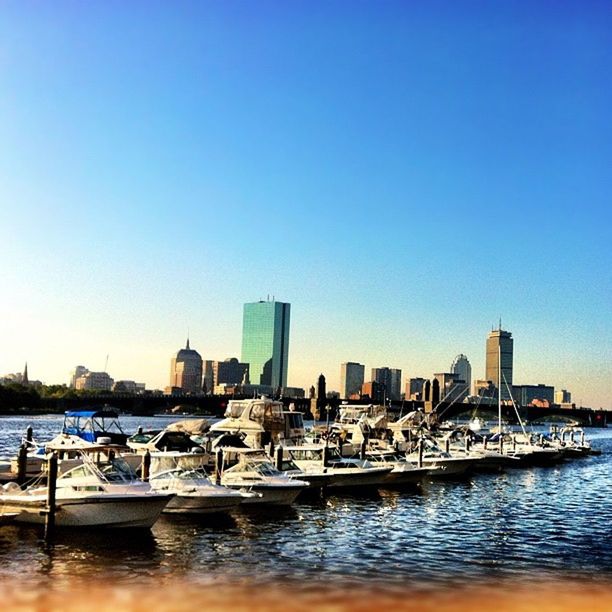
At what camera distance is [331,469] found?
6262 cm

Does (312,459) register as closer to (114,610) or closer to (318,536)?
(318,536)

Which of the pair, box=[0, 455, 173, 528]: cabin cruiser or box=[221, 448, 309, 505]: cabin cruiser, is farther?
box=[221, 448, 309, 505]: cabin cruiser

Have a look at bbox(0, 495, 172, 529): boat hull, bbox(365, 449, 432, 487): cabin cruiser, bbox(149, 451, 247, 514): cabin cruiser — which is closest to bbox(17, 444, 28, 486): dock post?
bbox(149, 451, 247, 514): cabin cruiser

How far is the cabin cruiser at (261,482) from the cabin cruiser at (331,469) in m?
6.76

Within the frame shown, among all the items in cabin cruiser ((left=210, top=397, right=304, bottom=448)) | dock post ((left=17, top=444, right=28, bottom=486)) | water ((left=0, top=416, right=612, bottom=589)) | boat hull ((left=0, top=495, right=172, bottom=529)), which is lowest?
water ((left=0, top=416, right=612, bottom=589))

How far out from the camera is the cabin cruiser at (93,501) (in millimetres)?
39562

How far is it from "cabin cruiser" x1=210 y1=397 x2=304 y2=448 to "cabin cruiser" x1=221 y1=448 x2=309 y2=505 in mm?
24032

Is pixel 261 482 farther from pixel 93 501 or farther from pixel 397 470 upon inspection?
pixel 397 470

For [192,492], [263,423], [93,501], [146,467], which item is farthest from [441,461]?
[93,501]

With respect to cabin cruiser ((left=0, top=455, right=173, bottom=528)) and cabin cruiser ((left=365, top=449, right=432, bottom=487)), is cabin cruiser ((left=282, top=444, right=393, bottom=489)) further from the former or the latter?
cabin cruiser ((left=0, top=455, right=173, bottom=528))

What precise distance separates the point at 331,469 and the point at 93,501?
2669cm

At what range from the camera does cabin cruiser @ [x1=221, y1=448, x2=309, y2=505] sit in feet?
166

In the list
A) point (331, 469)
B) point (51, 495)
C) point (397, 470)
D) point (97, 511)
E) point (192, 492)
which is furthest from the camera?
point (397, 470)

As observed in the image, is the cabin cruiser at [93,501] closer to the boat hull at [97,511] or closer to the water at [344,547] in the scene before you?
the boat hull at [97,511]
